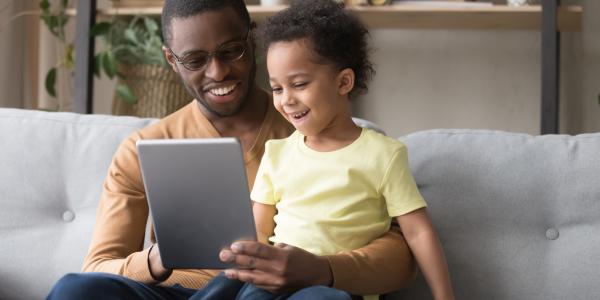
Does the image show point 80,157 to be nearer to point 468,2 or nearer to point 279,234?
point 279,234

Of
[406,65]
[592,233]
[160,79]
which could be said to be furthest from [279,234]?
[406,65]

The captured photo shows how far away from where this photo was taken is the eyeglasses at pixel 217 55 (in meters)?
1.66

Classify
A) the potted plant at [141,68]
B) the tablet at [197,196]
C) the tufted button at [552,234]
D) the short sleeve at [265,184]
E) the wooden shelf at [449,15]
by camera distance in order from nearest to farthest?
the tablet at [197,196] < the short sleeve at [265,184] < the tufted button at [552,234] < the wooden shelf at [449,15] < the potted plant at [141,68]

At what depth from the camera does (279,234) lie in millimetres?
1483

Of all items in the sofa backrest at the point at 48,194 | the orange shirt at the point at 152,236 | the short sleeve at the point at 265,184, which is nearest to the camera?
the orange shirt at the point at 152,236

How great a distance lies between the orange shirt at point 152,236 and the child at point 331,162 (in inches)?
1.9

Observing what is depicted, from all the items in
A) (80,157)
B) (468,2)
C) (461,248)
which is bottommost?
(461,248)

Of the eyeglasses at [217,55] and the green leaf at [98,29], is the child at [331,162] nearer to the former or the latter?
the eyeglasses at [217,55]

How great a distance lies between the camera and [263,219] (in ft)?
5.04

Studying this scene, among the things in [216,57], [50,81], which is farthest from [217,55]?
[50,81]

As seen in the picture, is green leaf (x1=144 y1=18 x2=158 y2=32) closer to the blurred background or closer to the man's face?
the blurred background

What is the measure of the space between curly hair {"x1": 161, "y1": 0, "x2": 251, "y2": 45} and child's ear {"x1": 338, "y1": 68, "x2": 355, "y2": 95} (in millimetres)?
311

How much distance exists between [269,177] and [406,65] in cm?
175

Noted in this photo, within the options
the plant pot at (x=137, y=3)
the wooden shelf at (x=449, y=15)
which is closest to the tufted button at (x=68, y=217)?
the wooden shelf at (x=449, y=15)
